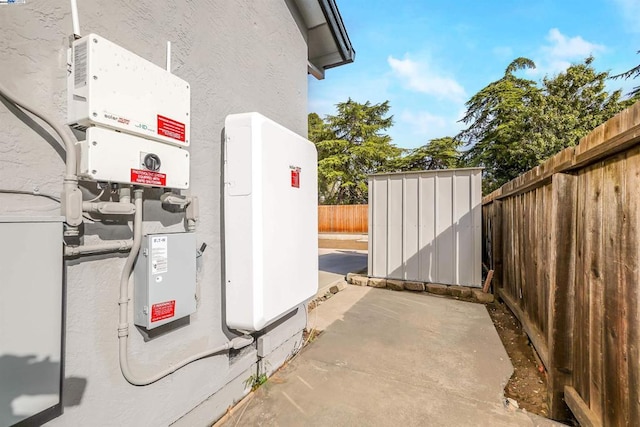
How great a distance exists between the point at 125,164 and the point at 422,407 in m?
2.41

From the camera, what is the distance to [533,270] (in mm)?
3059

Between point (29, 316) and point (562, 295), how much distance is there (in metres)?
2.88

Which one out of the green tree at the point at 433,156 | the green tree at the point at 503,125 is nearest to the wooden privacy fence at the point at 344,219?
the green tree at the point at 433,156

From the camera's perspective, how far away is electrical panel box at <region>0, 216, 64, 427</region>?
0.95 metres

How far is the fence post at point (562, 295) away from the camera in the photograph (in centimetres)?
198

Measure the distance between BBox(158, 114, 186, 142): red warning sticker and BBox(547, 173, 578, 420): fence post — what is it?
249 cm

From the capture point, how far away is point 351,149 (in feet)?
68.7

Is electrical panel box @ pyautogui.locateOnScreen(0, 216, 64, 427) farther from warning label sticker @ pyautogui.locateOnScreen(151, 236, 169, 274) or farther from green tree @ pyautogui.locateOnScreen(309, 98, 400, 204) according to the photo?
green tree @ pyautogui.locateOnScreen(309, 98, 400, 204)

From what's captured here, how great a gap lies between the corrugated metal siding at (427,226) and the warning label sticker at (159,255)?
4.67 metres

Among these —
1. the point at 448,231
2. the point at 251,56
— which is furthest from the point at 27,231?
the point at 448,231

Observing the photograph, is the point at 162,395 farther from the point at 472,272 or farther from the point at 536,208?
the point at 472,272

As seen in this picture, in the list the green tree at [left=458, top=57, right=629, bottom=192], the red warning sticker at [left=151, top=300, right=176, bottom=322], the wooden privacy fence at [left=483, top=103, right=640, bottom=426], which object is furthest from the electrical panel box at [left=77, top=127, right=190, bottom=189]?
the green tree at [left=458, top=57, right=629, bottom=192]

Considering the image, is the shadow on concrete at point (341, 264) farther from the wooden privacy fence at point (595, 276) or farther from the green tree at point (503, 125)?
the green tree at point (503, 125)

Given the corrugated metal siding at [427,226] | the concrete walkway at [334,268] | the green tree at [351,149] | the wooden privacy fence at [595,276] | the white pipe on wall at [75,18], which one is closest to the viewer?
the white pipe on wall at [75,18]
